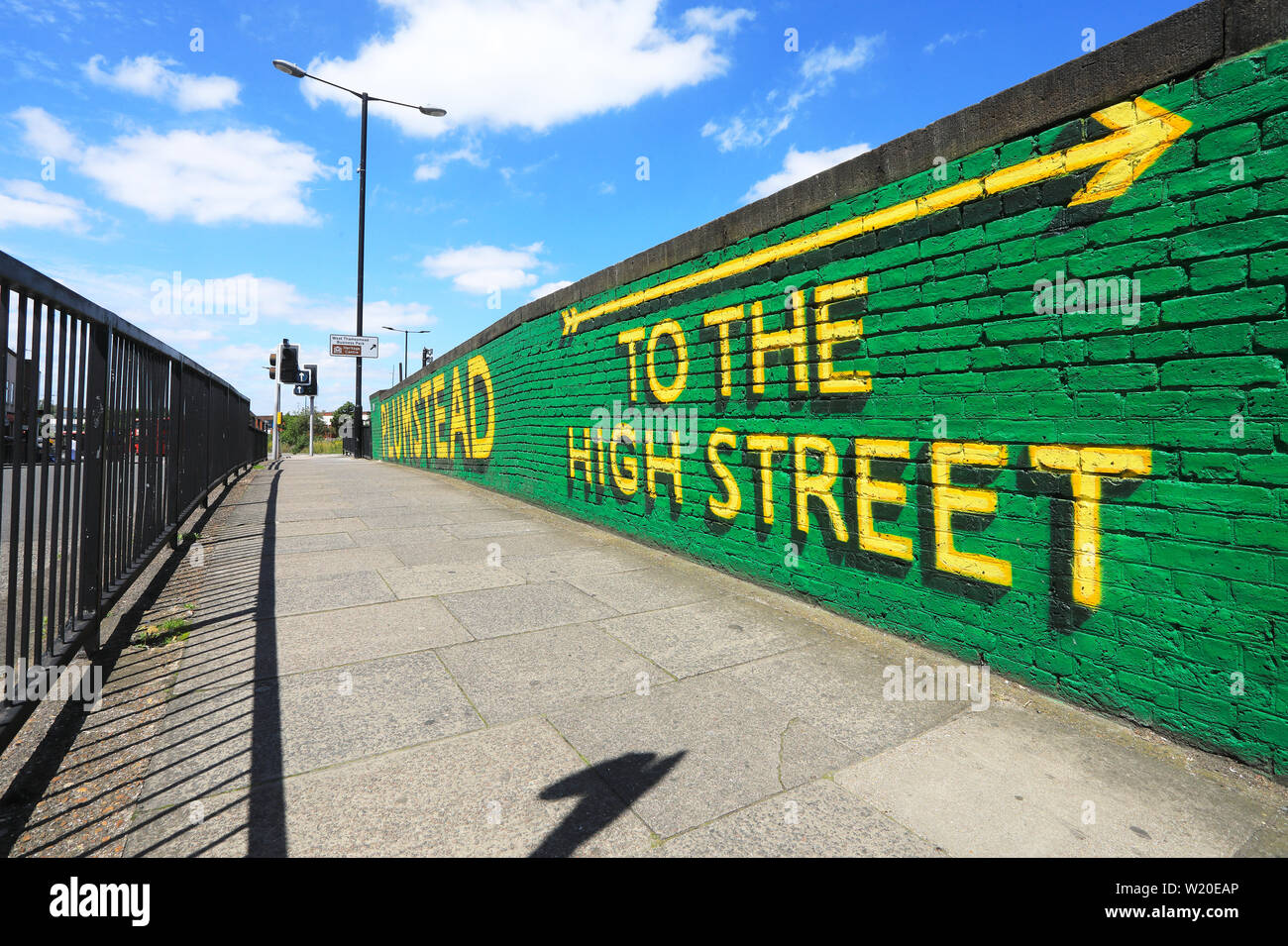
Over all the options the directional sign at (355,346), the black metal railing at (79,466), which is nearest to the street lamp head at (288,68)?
the directional sign at (355,346)

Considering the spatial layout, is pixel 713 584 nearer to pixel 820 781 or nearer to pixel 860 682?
pixel 860 682

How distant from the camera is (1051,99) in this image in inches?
129

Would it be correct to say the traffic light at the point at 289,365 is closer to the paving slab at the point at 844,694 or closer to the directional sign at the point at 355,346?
the directional sign at the point at 355,346

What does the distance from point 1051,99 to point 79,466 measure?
5.13 meters

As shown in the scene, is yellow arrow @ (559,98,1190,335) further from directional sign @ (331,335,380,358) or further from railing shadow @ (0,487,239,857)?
directional sign @ (331,335,380,358)

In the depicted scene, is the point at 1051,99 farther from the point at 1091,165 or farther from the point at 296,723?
the point at 296,723

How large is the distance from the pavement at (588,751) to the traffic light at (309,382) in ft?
58.6

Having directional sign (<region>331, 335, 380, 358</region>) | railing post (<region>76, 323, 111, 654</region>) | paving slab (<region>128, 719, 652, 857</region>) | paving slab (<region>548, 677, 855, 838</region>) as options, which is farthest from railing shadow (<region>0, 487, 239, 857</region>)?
directional sign (<region>331, 335, 380, 358</region>)

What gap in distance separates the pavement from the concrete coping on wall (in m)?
2.85

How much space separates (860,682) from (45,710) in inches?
153

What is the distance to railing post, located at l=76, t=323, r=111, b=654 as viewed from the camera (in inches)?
131

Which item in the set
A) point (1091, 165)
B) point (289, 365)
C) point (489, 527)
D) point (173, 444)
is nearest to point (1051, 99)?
point (1091, 165)
